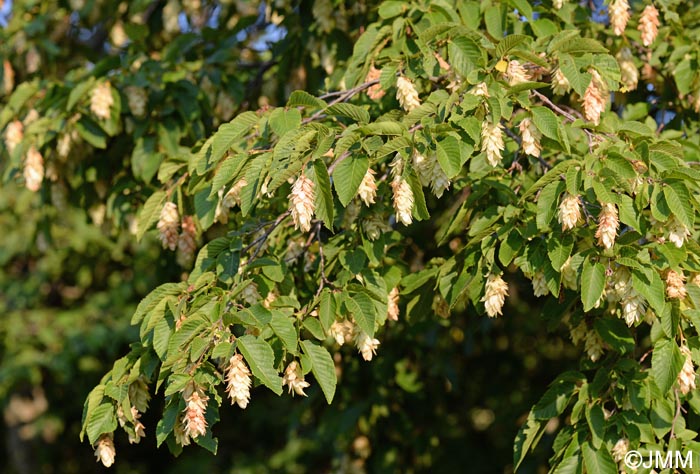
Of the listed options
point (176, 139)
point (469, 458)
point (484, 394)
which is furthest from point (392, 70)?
point (484, 394)

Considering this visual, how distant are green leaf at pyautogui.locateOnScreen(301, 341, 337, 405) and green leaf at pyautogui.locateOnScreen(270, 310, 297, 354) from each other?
2.9 inches

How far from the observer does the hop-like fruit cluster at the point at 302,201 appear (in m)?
1.90

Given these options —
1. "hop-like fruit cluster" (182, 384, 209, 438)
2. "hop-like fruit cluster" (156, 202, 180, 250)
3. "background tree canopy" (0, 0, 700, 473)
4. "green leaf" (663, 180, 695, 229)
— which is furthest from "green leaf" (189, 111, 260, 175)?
"green leaf" (663, 180, 695, 229)

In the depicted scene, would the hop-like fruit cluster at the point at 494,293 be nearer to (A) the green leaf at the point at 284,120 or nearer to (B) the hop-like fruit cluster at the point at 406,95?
(B) the hop-like fruit cluster at the point at 406,95

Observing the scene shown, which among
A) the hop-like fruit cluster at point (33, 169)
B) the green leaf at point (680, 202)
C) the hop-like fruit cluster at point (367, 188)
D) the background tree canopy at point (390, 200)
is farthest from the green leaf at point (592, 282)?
the hop-like fruit cluster at point (33, 169)

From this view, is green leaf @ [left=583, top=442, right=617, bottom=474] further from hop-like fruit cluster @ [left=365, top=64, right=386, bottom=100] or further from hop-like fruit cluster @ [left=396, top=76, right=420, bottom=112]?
hop-like fruit cluster @ [left=365, top=64, right=386, bottom=100]

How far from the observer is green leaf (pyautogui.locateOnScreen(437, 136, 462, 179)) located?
1965 mm

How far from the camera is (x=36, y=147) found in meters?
3.18

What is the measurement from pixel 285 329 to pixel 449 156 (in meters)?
0.61

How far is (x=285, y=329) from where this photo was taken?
2039 millimetres

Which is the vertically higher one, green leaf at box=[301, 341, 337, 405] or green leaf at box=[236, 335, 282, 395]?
green leaf at box=[236, 335, 282, 395]

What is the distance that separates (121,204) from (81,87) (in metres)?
0.50

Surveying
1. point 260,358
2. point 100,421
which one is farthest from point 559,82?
point 100,421

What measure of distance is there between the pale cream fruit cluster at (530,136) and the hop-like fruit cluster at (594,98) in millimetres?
215
